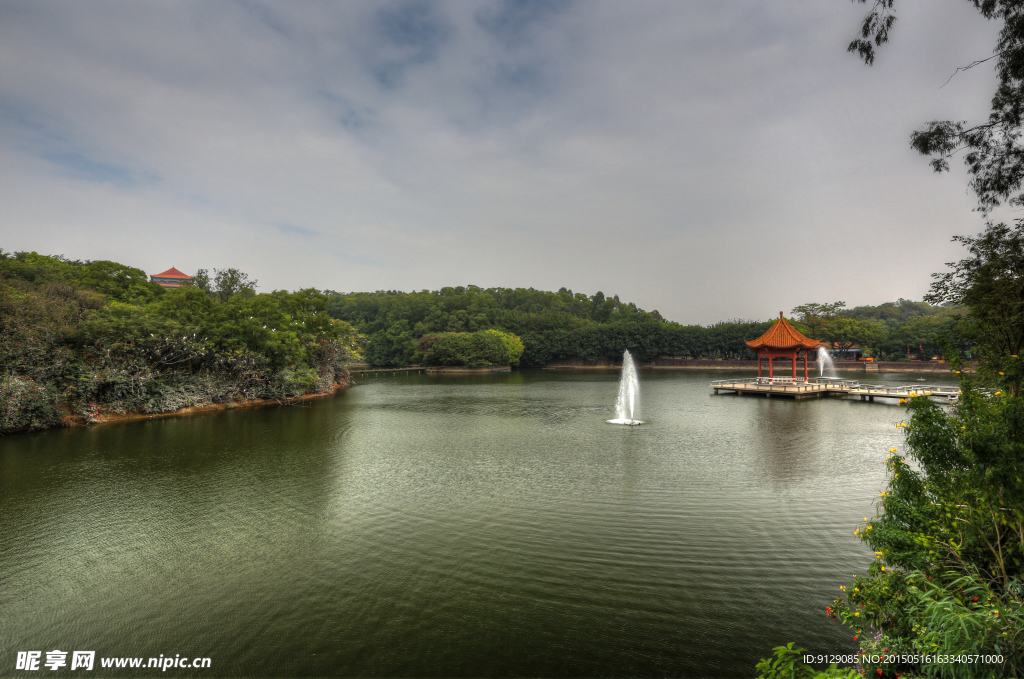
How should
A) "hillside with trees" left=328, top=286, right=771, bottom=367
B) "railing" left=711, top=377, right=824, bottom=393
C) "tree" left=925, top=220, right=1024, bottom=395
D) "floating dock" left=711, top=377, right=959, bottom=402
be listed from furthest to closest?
"hillside with trees" left=328, top=286, right=771, bottom=367, "railing" left=711, top=377, right=824, bottom=393, "floating dock" left=711, top=377, right=959, bottom=402, "tree" left=925, top=220, right=1024, bottom=395

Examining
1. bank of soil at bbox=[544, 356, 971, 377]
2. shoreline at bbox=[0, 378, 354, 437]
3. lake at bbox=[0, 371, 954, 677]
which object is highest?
bank of soil at bbox=[544, 356, 971, 377]

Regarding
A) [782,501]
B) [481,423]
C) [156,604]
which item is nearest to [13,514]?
[156,604]

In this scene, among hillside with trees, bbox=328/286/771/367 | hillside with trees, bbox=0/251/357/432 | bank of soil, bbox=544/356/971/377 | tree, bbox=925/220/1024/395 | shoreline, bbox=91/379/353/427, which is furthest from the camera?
hillside with trees, bbox=328/286/771/367

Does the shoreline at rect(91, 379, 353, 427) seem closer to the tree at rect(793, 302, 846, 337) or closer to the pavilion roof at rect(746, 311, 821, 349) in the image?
the pavilion roof at rect(746, 311, 821, 349)

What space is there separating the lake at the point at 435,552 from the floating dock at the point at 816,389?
11344mm

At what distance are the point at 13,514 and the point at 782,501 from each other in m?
14.2

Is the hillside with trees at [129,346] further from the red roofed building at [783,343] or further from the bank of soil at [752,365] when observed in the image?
the bank of soil at [752,365]

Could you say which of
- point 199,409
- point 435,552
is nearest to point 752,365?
point 199,409

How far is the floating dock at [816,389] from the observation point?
2427cm

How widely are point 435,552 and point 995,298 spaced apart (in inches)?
300

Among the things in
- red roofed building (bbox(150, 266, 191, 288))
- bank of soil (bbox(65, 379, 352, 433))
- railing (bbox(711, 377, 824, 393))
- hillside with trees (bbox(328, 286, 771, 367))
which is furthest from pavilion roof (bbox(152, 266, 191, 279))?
railing (bbox(711, 377, 824, 393))

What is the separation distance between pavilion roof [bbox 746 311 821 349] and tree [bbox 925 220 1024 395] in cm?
2487

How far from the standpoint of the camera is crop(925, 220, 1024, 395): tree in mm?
5074

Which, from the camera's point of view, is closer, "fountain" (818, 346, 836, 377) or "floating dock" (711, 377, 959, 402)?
"floating dock" (711, 377, 959, 402)
